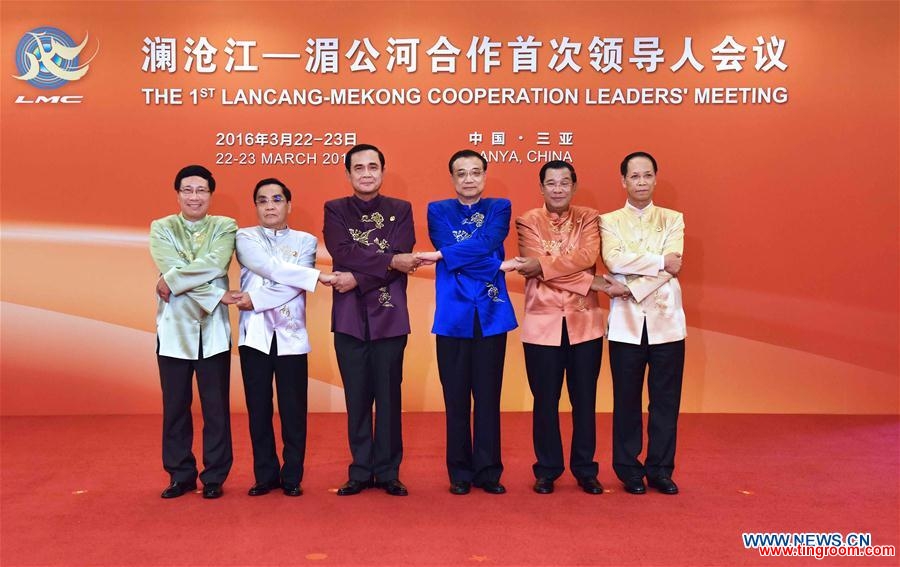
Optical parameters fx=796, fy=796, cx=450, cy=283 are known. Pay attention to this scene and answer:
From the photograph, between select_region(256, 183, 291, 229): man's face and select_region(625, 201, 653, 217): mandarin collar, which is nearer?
select_region(256, 183, 291, 229): man's face

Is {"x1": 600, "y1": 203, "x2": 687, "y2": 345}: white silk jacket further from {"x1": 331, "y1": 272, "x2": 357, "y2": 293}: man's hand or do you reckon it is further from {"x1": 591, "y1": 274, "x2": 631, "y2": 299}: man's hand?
{"x1": 331, "y1": 272, "x2": 357, "y2": 293}: man's hand

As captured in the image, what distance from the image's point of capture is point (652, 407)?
3.60 m

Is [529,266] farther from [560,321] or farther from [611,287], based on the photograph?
[611,287]

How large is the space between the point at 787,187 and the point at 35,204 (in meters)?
4.89

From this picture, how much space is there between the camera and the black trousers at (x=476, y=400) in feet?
11.5

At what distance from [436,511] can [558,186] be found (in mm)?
1480

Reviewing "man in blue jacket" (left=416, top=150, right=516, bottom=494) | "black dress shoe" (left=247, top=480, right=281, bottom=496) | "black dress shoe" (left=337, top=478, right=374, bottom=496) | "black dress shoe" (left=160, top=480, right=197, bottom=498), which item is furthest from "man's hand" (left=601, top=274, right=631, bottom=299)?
"black dress shoe" (left=160, top=480, right=197, bottom=498)

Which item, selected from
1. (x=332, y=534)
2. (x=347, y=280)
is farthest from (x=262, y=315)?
(x=332, y=534)

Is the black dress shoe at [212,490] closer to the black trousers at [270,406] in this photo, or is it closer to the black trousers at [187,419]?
the black trousers at [187,419]

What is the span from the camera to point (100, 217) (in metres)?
5.23

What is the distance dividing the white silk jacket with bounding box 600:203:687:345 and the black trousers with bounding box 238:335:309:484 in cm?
141

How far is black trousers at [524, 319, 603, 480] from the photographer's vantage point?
352cm

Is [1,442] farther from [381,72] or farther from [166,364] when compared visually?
[381,72]

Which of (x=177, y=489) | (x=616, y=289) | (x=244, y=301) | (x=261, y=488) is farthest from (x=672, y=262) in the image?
(x=177, y=489)
